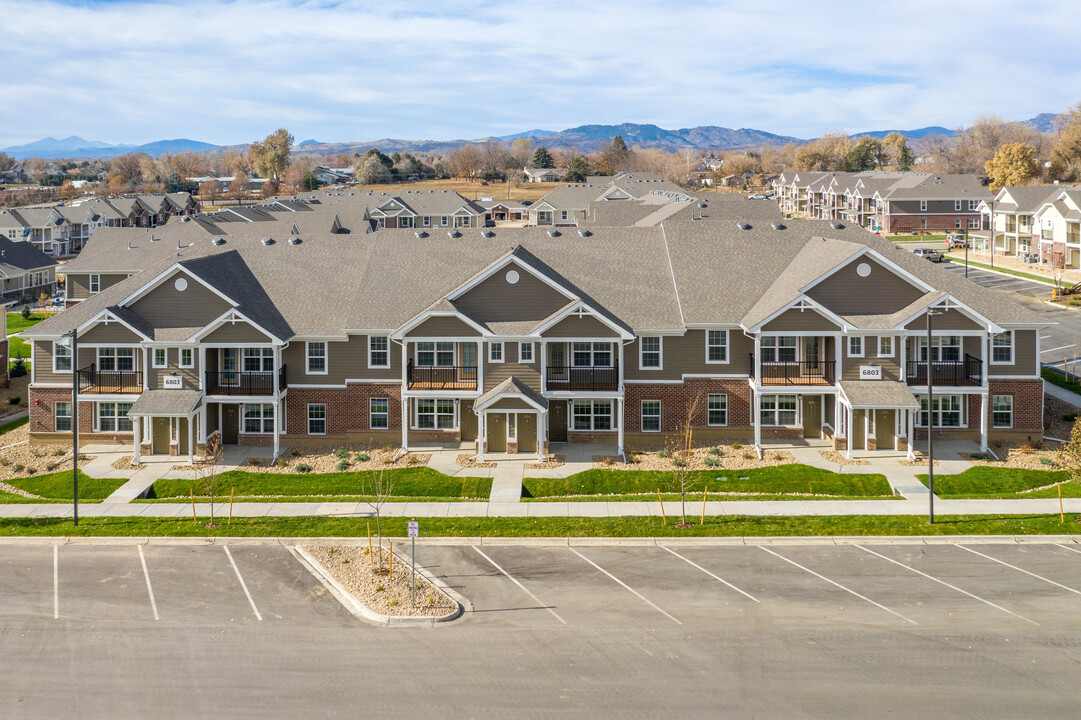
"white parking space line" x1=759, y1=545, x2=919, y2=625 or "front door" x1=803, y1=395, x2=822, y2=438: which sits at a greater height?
"front door" x1=803, y1=395, x2=822, y2=438

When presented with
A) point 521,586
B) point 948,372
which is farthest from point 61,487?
point 948,372

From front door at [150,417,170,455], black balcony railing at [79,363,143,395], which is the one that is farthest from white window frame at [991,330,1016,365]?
black balcony railing at [79,363,143,395]

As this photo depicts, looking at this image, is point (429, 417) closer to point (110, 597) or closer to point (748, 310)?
point (748, 310)

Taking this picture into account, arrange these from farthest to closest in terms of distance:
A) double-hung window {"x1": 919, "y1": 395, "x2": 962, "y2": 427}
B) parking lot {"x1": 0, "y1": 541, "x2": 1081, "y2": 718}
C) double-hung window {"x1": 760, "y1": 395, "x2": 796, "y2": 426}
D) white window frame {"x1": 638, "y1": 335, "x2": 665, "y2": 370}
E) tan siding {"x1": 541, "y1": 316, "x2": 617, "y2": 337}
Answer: white window frame {"x1": 638, "y1": 335, "x2": 665, "y2": 370}
double-hung window {"x1": 760, "y1": 395, "x2": 796, "y2": 426}
double-hung window {"x1": 919, "y1": 395, "x2": 962, "y2": 427}
tan siding {"x1": 541, "y1": 316, "x2": 617, "y2": 337}
parking lot {"x1": 0, "y1": 541, "x2": 1081, "y2": 718}

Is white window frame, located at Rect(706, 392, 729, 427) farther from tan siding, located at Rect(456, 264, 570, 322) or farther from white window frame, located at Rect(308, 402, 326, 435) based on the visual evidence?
white window frame, located at Rect(308, 402, 326, 435)

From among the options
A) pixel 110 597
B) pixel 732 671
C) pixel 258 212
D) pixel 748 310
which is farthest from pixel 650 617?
pixel 258 212
